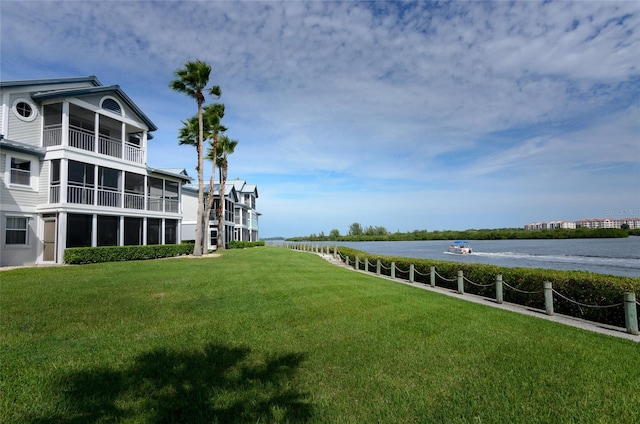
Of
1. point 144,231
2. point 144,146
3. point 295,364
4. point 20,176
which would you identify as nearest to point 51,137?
point 20,176

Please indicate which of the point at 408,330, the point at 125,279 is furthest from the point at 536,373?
the point at 125,279

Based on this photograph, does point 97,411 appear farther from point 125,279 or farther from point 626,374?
point 125,279

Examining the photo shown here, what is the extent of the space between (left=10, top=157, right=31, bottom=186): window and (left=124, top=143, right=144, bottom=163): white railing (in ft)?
15.9

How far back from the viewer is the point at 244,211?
162 feet

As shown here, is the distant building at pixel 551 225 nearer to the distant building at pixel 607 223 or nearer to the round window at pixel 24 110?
the distant building at pixel 607 223

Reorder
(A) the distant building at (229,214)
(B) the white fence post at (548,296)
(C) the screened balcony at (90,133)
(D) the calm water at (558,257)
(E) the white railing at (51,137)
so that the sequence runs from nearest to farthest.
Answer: (B) the white fence post at (548,296) → (E) the white railing at (51,137) → (C) the screened balcony at (90,133) → (D) the calm water at (558,257) → (A) the distant building at (229,214)

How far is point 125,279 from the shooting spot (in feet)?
35.6

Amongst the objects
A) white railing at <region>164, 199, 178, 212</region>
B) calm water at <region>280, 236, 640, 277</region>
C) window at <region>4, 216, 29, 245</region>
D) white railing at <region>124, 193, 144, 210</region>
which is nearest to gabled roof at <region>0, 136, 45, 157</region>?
window at <region>4, 216, 29, 245</region>

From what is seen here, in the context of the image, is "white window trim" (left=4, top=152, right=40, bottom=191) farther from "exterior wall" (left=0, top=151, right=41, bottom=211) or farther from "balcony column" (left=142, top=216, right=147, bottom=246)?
"balcony column" (left=142, top=216, right=147, bottom=246)

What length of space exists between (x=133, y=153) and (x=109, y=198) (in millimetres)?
3533

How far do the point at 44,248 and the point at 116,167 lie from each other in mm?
5380

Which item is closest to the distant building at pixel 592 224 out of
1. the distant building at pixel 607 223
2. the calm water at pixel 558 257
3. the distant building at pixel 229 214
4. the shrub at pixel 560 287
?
the distant building at pixel 607 223

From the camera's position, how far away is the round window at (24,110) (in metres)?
15.9

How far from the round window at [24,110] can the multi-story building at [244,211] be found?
28.8 meters
